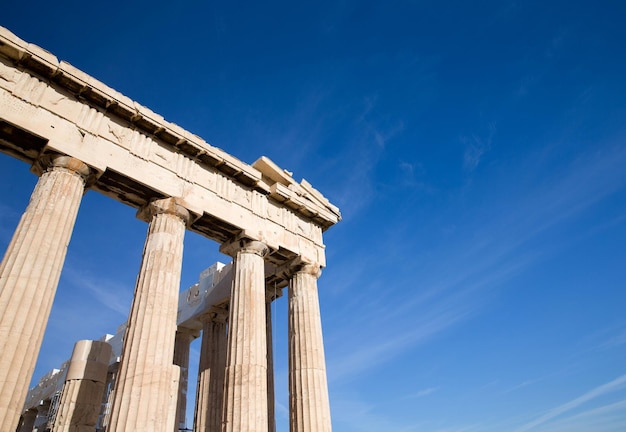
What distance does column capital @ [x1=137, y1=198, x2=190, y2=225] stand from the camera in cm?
1527

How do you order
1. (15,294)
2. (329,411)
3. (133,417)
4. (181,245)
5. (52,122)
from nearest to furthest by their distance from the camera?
(15,294)
(133,417)
(52,122)
(181,245)
(329,411)

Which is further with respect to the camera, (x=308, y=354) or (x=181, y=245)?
(x=308, y=354)

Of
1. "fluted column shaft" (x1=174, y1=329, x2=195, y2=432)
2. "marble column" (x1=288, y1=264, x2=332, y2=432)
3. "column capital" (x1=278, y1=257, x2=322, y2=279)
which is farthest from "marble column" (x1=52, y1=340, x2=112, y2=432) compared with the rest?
"column capital" (x1=278, y1=257, x2=322, y2=279)

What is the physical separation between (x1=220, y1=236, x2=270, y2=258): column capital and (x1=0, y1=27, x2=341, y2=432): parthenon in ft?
0.19

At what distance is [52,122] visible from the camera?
1340cm

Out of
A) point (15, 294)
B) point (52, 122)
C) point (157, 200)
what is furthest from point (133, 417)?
point (52, 122)

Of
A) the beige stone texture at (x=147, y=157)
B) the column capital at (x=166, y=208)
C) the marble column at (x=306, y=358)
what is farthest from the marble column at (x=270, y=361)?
the column capital at (x=166, y=208)

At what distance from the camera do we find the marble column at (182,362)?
2227 centimetres

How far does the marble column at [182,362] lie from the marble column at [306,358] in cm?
753

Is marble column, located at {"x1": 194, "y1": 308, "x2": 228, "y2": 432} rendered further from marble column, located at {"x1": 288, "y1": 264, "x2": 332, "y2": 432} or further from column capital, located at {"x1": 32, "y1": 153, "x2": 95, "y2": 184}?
column capital, located at {"x1": 32, "y1": 153, "x2": 95, "y2": 184}

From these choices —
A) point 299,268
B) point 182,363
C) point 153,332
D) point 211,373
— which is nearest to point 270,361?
point 211,373

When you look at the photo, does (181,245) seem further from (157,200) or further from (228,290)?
(228,290)

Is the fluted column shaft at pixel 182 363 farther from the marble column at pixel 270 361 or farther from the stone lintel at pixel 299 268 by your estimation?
the stone lintel at pixel 299 268

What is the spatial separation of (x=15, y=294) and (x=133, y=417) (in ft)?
14.1
